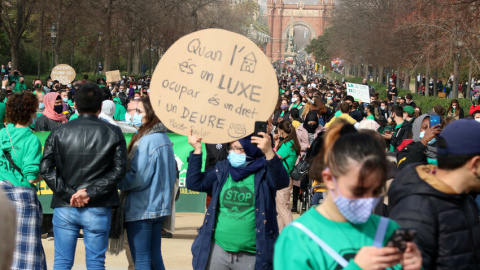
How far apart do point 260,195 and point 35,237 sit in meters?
1.57

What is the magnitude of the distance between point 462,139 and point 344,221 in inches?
31.9

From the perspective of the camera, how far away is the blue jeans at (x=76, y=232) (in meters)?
5.02

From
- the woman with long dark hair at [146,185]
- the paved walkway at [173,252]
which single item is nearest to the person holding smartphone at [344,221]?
the woman with long dark hair at [146,185]

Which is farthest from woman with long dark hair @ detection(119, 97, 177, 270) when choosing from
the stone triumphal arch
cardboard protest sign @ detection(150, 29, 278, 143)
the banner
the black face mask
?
the stone triumphal arch

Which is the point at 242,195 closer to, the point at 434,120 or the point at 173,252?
the point at 173,252

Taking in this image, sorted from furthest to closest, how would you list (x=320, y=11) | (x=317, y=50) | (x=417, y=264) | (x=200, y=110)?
(x=320, y=11) → (x=317, y=50) → (x=200, y=110) → (x=417, y=264)

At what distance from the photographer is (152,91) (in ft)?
15.6

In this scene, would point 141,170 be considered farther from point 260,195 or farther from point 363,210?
point 363,210

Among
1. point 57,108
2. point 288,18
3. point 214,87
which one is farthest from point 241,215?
point 288,18

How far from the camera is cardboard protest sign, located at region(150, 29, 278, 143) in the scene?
15.1ft

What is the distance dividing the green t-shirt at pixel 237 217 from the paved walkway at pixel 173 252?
9.10ft

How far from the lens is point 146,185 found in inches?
214

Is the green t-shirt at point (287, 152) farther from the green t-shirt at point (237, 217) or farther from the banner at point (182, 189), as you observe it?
the green t-shirt at point (237, 217)

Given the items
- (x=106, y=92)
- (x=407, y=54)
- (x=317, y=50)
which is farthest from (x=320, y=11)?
(x=106, y=92)
